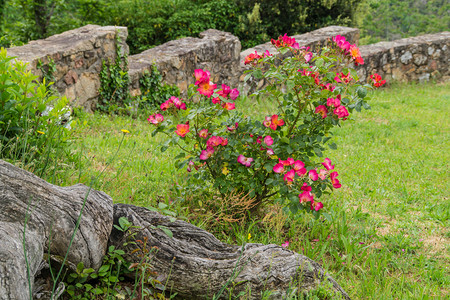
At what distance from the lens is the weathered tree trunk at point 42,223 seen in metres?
1.58

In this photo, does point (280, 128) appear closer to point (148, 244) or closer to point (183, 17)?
point (148, 244)

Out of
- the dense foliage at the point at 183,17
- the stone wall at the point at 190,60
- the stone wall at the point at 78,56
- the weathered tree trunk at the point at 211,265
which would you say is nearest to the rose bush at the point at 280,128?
the weathered tree trunk at the point at 211,265

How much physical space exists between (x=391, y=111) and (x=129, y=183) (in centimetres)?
611

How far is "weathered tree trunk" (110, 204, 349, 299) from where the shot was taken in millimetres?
2131

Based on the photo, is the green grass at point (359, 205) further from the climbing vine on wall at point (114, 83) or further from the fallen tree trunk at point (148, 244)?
the fallen tree trunk at point (148, 244)

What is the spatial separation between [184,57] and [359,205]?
446cm

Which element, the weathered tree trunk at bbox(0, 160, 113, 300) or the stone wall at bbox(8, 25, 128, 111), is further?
the stone wall at bbox(8, 25, 128, 111)

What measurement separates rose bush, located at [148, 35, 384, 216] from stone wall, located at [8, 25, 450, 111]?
3.08 ft

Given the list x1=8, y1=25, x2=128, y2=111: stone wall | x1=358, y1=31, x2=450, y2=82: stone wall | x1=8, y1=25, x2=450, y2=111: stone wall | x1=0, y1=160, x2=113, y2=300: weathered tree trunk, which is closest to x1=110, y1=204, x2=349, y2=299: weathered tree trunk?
x1=0, y1=160, x2=113, y2=300: weathered tree trunk

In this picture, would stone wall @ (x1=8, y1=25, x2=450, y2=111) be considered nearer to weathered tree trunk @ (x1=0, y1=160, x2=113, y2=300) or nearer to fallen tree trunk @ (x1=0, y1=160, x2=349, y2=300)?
fallen tree trunk @ (x1=0, y1=160, x2=349, y2=300)

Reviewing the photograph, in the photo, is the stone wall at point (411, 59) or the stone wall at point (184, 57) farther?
the stone wall at point (411, 59)

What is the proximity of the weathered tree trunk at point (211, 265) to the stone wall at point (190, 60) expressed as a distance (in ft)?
14.9

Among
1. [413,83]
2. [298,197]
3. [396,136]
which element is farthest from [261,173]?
[413,83]

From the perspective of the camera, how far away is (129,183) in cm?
345
